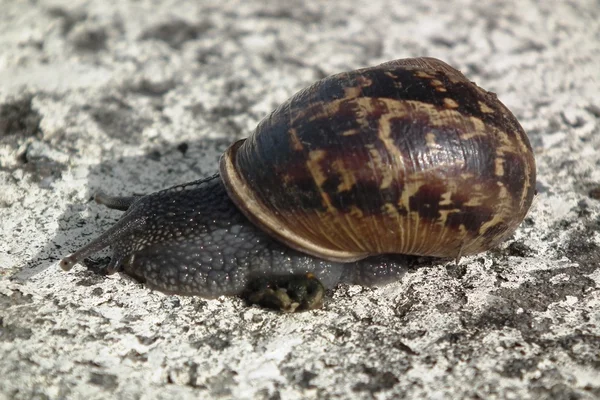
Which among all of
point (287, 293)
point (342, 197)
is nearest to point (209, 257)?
point (287, 293)

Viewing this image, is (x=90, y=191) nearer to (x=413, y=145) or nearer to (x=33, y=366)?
(x=33, y=366)

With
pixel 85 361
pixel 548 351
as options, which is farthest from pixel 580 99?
pixel 85 361

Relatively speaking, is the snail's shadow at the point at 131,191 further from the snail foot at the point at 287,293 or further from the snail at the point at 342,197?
the snail foot at the point at 287,293

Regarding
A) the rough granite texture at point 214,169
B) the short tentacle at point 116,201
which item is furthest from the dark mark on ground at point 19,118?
the short tentacle at point 116,201

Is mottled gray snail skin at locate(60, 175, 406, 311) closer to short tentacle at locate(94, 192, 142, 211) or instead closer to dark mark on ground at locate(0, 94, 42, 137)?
short tentacle at locate(94, 192, 142, 211)

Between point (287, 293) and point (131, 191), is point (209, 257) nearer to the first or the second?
point (287, 293)
